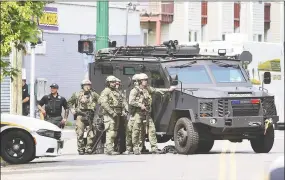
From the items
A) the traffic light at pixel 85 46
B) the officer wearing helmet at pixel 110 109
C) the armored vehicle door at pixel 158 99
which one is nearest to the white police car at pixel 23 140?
the officer wearing helmet at pixel 110 109

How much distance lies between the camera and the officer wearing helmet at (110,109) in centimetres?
2358

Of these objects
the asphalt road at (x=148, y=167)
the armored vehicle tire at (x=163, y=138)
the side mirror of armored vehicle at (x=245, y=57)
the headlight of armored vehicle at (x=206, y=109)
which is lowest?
the asphalt road at (x=148, y=167)

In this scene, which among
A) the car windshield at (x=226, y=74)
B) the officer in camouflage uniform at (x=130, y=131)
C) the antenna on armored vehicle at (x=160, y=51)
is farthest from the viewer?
the antenna on armored vehicle at (x=160, y=51)

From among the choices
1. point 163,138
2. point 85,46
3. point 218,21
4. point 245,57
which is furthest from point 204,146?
point 218,21

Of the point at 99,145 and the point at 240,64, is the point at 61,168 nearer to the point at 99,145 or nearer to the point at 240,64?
the point at 99,145

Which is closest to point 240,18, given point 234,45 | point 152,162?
point 234,45

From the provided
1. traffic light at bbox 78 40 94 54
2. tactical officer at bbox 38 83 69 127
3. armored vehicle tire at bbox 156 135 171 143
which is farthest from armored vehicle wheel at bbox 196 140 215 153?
traffic light at bbox 78 40 94 54

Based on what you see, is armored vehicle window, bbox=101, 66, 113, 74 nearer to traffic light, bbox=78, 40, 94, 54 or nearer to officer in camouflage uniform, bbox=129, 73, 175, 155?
officer in camouflage uniform, bbox=129, 73, 175, 155

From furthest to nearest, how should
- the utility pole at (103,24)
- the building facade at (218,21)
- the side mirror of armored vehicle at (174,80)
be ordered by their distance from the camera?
the building facade at (218,21) < the utility pole at (103,24) < the side mirror of armored vehicle at (174,80)

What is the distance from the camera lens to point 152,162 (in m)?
20.7

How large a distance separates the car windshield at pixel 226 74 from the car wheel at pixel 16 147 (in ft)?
19.5

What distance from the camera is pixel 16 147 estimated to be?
65.3ft

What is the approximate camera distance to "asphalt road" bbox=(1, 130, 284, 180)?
675 inches

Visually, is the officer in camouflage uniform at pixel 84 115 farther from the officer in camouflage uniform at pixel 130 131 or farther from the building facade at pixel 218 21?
the building facade at pixel 218 21
